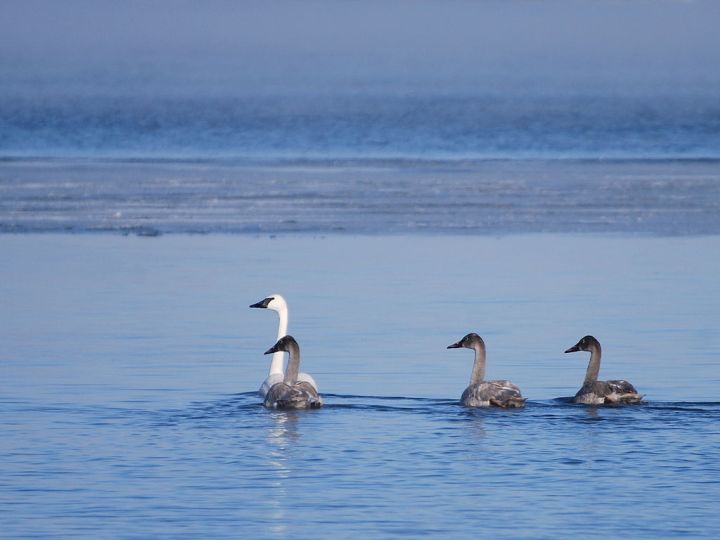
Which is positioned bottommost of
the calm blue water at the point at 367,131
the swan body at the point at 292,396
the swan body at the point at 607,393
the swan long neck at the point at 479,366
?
the swan body at the point at 292,396

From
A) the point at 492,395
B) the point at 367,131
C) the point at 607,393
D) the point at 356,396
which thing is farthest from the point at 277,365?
the point at 367,131

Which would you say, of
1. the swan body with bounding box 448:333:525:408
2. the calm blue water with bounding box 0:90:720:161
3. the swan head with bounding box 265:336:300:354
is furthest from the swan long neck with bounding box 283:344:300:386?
the calm blue water with bounding box 0:90:720:161

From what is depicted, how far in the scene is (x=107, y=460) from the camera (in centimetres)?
1067

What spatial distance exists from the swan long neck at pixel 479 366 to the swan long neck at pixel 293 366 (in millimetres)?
1333

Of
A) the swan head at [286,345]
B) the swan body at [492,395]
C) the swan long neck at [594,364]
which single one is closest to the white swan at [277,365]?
the swan head at [286,345]

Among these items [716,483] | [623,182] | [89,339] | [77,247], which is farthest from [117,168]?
[716,483]

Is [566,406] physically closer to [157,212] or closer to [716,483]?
[716,483]

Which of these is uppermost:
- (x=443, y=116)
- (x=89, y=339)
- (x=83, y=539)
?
(x=443, y=116)

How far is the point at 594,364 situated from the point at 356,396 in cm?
188

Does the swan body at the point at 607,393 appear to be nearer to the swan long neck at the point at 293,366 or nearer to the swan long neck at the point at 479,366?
the swan long neck at the point at 479,366

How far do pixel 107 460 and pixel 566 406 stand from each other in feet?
11.9

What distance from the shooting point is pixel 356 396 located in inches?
506

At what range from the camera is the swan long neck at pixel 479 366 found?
13.1 meters

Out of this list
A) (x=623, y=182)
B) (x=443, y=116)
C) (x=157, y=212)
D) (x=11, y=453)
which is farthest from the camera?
(x=443, y=116)
